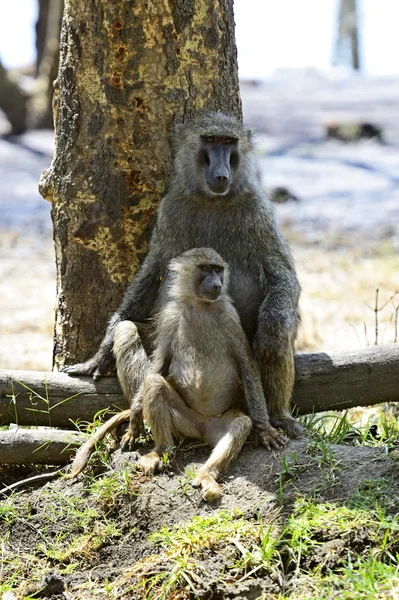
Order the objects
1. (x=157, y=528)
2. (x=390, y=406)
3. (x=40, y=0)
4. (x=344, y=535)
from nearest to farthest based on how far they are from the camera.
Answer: (x=344, y=535) < (x=157, y=528) < (x=390, y=406) < (x=40, y=0)

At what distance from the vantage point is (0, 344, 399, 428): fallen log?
444 cm

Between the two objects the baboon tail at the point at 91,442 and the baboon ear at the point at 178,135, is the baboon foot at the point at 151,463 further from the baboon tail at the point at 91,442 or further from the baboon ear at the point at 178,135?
the baboon ear at the point at 178,135

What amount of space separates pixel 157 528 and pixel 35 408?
1207 mm

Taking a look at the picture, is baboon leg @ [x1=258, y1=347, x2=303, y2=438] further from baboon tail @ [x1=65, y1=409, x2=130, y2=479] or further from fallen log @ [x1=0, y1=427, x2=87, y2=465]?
fallen log @ [x1=0, y1=427, x2=87, y2=465]

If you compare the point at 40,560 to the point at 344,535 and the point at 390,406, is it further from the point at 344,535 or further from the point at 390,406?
the point at 390,406

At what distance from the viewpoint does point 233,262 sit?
443 cm

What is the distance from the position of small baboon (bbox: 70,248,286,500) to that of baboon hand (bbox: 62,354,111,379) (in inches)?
10.5

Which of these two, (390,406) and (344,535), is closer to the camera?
(344,535)

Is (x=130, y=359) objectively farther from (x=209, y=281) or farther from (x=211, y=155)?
(x=211, y=155)

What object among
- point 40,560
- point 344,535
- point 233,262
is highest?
point 233,262

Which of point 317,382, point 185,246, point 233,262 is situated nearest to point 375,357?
point 317,382

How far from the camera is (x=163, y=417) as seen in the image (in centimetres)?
397

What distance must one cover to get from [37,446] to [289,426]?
137cm

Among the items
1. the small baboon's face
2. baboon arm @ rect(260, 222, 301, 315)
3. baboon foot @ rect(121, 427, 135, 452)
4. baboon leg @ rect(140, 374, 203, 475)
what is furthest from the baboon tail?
baboon arm @ rect(260, 222, 301, 315)
